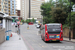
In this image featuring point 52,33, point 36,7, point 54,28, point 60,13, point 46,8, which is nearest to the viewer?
point 52,33

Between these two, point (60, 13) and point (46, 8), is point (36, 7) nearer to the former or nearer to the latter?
point (46, 8)

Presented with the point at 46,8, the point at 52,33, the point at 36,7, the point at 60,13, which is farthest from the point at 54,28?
the point at 36,7

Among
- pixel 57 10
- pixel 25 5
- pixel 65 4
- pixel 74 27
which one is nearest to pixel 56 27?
pixel 74 27

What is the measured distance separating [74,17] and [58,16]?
695 centimetres

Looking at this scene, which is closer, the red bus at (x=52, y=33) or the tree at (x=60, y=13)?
the red bus at (x=52, y=33)

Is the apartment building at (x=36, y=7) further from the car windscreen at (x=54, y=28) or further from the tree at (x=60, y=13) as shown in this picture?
the car windscreen at (x=54, y=28)

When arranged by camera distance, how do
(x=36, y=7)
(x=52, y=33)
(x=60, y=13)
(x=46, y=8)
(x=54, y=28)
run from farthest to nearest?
(x=36, y=7)
(x=46, y=8)
(x=60, y=13)
(x=54, y=28)
(x=52, y=33)

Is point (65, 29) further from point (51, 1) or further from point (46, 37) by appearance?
point (51, 1)

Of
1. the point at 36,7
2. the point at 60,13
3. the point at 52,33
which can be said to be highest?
the point at 36,7

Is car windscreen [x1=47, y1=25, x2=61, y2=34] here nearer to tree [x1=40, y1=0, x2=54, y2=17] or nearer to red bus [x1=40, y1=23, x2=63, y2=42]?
red bus [x1=40, y1=23, x2=63, y2=42]

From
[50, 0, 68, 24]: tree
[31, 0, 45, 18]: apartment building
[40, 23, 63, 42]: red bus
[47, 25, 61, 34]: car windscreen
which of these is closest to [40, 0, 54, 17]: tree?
[50, 0, 68, 24]: tree

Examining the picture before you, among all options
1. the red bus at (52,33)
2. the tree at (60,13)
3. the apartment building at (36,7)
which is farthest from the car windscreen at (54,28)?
the apartment building at (36,7)

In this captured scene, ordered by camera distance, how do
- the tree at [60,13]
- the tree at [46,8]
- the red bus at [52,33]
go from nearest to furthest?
the red bus at [52,33] < the tree at [60,13] < the tree at [46,8]

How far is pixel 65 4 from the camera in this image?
31.8 metres
